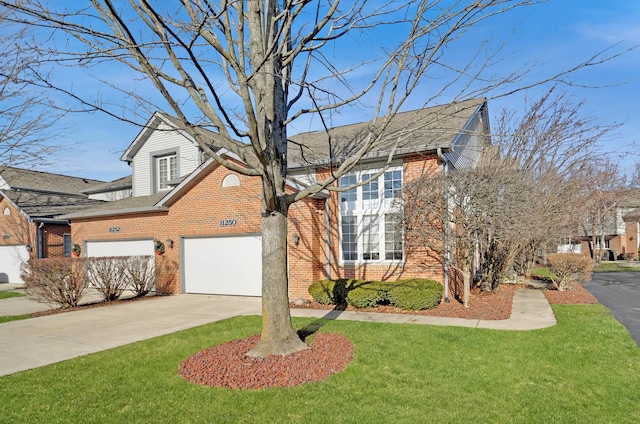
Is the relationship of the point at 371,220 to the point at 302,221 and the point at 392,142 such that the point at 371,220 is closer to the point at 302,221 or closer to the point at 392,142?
the point at 302,221

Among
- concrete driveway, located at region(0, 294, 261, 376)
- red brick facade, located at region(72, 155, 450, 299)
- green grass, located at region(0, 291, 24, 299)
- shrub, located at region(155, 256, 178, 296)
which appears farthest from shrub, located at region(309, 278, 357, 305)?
green grass, located at region(0, 291, 24, 299)

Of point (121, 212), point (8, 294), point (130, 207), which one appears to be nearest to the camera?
point (121, 212)

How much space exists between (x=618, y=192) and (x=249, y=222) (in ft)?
89.2

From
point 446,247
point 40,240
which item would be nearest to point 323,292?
point 446,247

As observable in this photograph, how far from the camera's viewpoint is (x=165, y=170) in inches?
759

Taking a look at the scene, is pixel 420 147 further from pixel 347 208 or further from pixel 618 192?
pixel 618 192

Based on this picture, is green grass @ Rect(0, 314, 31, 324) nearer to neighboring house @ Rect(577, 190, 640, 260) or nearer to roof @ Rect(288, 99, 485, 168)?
roof @ Rect(288, 99, 485, 168)

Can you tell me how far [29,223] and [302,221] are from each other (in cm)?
1647

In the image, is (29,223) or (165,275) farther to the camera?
(29,223)

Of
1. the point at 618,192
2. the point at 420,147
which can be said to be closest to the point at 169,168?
the point at 420,147

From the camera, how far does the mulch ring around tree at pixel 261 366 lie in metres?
5.40

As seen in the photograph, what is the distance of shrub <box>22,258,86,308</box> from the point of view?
1180cm

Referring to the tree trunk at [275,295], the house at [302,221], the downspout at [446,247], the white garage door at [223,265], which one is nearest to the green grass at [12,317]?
the house at [302,221]

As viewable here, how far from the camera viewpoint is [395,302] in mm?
10320
